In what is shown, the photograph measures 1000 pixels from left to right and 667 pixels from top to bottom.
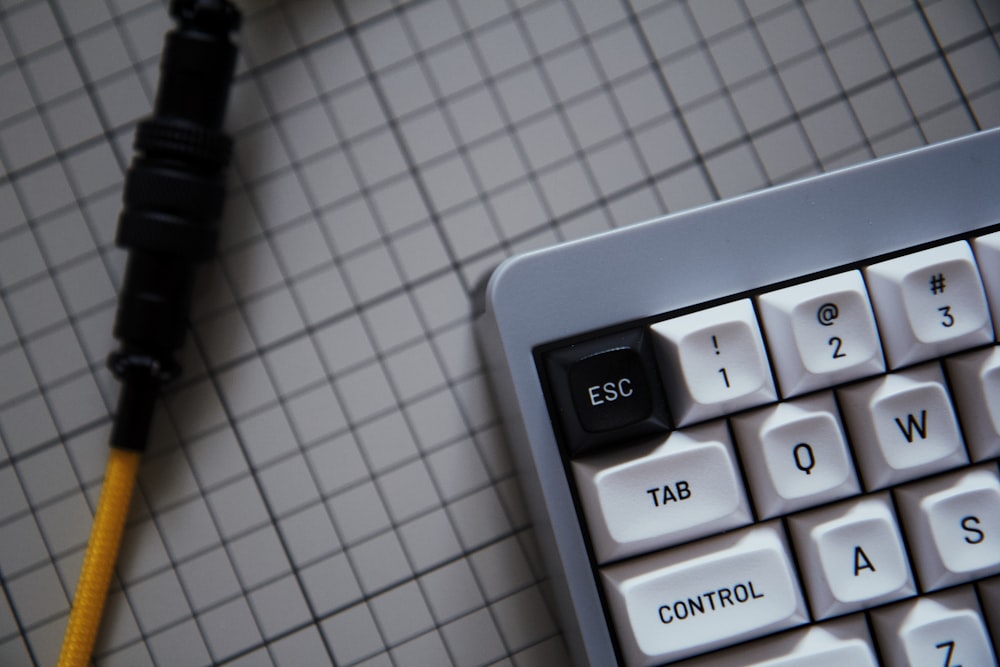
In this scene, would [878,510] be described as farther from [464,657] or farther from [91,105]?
Answer: [91,105]

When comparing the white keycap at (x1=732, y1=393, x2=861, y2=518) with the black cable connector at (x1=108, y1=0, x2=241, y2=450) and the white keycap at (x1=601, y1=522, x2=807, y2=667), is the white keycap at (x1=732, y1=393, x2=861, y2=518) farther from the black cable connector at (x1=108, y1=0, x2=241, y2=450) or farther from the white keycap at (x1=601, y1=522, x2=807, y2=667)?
the black cable connector at (x1=108, y1=0, x2=241, y2=450)

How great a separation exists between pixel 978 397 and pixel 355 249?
1.39 feet

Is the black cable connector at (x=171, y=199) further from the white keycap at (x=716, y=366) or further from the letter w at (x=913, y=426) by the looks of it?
the letter w at (x=913, y=426)

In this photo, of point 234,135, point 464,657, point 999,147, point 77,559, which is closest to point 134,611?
point 77,559

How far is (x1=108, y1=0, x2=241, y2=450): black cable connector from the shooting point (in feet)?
1.65

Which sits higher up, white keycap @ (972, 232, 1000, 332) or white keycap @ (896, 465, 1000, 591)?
white keycap @ (972, 232, 1000, 332)

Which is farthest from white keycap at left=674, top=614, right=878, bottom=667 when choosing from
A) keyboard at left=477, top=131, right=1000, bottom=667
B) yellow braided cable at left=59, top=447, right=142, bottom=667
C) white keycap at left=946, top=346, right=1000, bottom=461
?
yellow braided cable at left=59, top=447, right=142, bottom=667

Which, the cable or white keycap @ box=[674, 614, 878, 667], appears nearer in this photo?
white keycap @ box=[674, 614, 878, 667]

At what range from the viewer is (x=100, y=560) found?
1.72 ft

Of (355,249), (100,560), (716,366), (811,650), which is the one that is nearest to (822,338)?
(716,366)

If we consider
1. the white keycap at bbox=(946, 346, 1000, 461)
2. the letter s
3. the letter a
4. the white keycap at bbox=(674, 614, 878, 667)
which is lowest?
the white keycap at bbox=(674, 614, 878, 667)

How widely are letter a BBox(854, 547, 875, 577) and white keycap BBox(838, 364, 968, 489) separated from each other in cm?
4

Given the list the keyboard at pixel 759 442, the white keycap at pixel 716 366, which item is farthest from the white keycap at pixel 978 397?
the white keycap at pixel 716 366

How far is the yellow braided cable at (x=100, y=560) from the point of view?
1.71 feet
